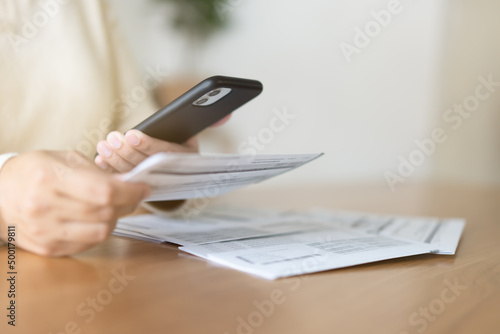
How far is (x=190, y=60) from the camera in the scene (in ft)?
9.57

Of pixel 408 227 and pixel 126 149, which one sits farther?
pixel 408 227

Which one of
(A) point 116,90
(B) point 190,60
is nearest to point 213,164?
(A) point 116,90

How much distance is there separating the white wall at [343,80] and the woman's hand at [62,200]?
7.04 ft

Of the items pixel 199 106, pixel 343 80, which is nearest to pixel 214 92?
pixel 199 106

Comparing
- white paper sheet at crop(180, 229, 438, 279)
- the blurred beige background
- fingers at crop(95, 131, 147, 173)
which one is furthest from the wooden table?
the blurred beige background

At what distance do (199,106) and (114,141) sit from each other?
111mm

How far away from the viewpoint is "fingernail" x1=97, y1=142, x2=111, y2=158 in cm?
58

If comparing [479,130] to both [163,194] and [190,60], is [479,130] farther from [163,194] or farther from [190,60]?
[163,194]

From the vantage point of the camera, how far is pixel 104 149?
58 cm

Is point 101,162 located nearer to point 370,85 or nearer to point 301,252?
point 301,252

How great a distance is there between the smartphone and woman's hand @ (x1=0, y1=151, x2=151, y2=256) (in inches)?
4.6

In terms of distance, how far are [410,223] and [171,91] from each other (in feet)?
4.30

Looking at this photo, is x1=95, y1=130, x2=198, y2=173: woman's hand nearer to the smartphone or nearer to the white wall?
the smartphone

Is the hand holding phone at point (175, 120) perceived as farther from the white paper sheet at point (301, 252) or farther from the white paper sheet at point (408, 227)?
the white paper sheet at point (408, 227)
